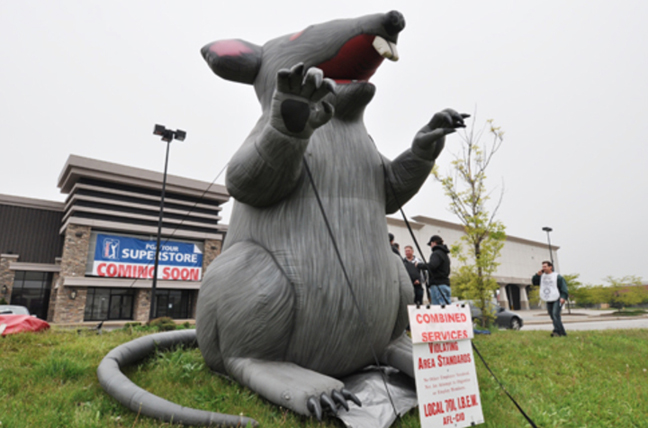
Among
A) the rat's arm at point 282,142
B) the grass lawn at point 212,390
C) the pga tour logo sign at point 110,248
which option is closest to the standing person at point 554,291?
the grass lawn at point 212,390

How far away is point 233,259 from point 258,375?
607mm

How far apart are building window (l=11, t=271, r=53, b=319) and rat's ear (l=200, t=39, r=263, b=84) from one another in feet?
81.1

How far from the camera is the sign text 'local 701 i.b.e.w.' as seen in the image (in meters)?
1.74

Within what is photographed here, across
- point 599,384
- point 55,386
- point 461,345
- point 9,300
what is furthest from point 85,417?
point 9,300

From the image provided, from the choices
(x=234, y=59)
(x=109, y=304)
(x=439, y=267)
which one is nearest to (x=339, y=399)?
(x=234, y=59)

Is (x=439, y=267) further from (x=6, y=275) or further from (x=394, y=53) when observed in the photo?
(x=6, y=275)

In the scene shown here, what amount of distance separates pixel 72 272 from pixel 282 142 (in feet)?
71.9

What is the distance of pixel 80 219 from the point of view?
20000 mm

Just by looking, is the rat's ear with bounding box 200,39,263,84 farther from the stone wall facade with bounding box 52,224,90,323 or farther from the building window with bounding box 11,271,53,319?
the building window with bounding box 11,271,53,319

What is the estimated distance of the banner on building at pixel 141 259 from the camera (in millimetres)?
20750

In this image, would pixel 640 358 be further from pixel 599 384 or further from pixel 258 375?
pixel 258 375

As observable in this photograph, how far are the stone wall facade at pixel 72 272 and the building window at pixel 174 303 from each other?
12.5 feet

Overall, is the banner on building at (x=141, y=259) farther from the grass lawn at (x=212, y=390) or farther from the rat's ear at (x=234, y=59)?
the rat's ear at (x=234, y=59)

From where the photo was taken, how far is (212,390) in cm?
217
